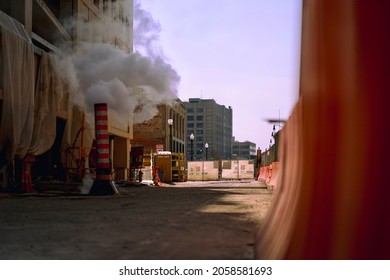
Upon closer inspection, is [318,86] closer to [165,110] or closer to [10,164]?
[10,164]

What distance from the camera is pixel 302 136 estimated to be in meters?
3.02

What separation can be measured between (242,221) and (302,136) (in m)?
3.26

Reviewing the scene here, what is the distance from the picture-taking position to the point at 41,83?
16.5 meters

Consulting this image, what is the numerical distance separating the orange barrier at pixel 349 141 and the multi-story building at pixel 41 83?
1281 cm

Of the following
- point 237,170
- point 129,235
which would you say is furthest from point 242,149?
point 129,235

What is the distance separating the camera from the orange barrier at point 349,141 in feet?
7.40

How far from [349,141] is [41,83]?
15.4 meters

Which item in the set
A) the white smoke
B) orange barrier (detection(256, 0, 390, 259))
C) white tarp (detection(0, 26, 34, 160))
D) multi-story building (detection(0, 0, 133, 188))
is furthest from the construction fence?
orange barrier (detection(256, 0, 390, 259))

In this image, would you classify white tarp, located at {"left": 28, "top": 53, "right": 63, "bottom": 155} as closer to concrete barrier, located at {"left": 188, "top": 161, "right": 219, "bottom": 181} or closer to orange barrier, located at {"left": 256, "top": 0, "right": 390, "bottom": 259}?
orange barrier, located at {"left": 256, "top": 0, "right": 390, "bottom": 259}

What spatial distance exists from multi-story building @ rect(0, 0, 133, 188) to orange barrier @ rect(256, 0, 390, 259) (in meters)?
12.8

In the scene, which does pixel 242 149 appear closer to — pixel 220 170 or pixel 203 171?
pixel 220 170

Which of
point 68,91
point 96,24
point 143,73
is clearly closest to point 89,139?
point 68,91

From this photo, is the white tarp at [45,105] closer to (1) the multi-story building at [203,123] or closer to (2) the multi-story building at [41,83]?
(2) the multi-story building at [41,83]

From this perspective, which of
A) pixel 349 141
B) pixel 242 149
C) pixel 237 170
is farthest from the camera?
pixel 242 149
